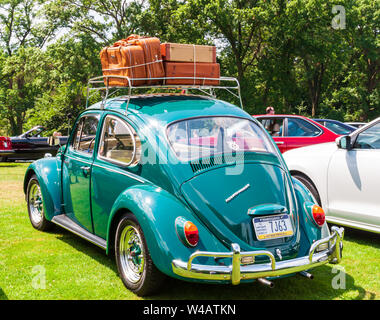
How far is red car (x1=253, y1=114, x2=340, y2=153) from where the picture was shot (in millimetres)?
10844

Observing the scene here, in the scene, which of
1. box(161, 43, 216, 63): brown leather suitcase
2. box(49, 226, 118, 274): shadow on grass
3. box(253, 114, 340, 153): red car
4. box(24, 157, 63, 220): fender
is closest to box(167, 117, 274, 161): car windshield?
box(161, 43, 216, 63): brown leather suitcase

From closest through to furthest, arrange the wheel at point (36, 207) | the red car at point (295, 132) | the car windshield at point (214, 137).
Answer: the car windshield at point (214, 137) < the wheel at point (36, 207) < the red car at point (295, 132)

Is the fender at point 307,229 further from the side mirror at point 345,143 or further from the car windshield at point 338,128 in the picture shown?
the car windshield at point 338,128

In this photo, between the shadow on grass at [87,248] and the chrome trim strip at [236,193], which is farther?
the shadow on grass at [87,248]

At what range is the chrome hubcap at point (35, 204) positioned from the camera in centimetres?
681

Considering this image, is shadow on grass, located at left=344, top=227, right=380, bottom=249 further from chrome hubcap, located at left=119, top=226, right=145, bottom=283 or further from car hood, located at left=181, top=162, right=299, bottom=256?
chrome hubcap, located at left=119, top=226, right=145, bottom=283

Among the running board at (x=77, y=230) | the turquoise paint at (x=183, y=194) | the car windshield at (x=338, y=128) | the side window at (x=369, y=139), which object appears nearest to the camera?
the turquoise paint at (x=183, y=194)

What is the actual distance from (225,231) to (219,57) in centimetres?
3172

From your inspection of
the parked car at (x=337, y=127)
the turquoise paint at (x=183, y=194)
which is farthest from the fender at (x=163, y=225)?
the parked car at (x=337, y=127)

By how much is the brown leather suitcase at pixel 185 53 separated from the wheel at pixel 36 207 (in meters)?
2.71

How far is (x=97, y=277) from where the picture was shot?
193 inches

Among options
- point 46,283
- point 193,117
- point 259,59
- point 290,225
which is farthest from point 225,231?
point 259,59

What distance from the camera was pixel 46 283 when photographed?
4.74 m

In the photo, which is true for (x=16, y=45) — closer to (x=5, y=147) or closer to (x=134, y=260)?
(x=5, y=147)
